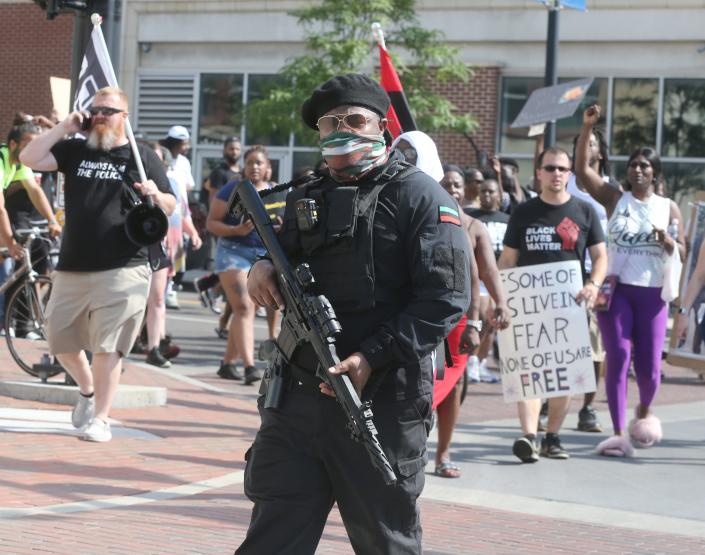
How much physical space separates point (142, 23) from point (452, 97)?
22.3 ft

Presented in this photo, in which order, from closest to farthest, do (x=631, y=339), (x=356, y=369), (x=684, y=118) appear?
(x=356, y=369) < (x=631, y=339) < (x=684, y=118)

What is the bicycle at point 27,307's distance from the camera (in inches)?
428

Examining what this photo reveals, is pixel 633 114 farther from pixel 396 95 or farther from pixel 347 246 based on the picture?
pixel 347 246

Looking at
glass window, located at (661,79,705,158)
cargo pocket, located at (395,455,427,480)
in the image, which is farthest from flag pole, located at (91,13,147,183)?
glass window, located at (661,79,705,158)

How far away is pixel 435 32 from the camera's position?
22.0m

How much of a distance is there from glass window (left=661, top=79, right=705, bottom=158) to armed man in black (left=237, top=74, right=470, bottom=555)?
1974cm

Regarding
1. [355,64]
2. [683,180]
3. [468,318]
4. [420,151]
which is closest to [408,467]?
[420,151]

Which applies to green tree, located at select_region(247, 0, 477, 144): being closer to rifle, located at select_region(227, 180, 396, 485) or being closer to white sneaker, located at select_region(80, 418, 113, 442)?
white sneaker, located at select_region(80, 418, 113, 442)

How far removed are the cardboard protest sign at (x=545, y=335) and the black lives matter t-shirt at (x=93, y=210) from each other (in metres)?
2.55

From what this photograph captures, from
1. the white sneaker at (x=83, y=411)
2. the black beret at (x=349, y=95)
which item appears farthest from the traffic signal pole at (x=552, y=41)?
the black beret at (x=349, y=95)

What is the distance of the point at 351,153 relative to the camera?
4375 mm

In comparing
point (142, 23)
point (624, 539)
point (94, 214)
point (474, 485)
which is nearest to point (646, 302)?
point (474, 485)

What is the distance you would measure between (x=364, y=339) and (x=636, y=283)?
544 centimetres

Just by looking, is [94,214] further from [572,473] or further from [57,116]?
[57,116]
